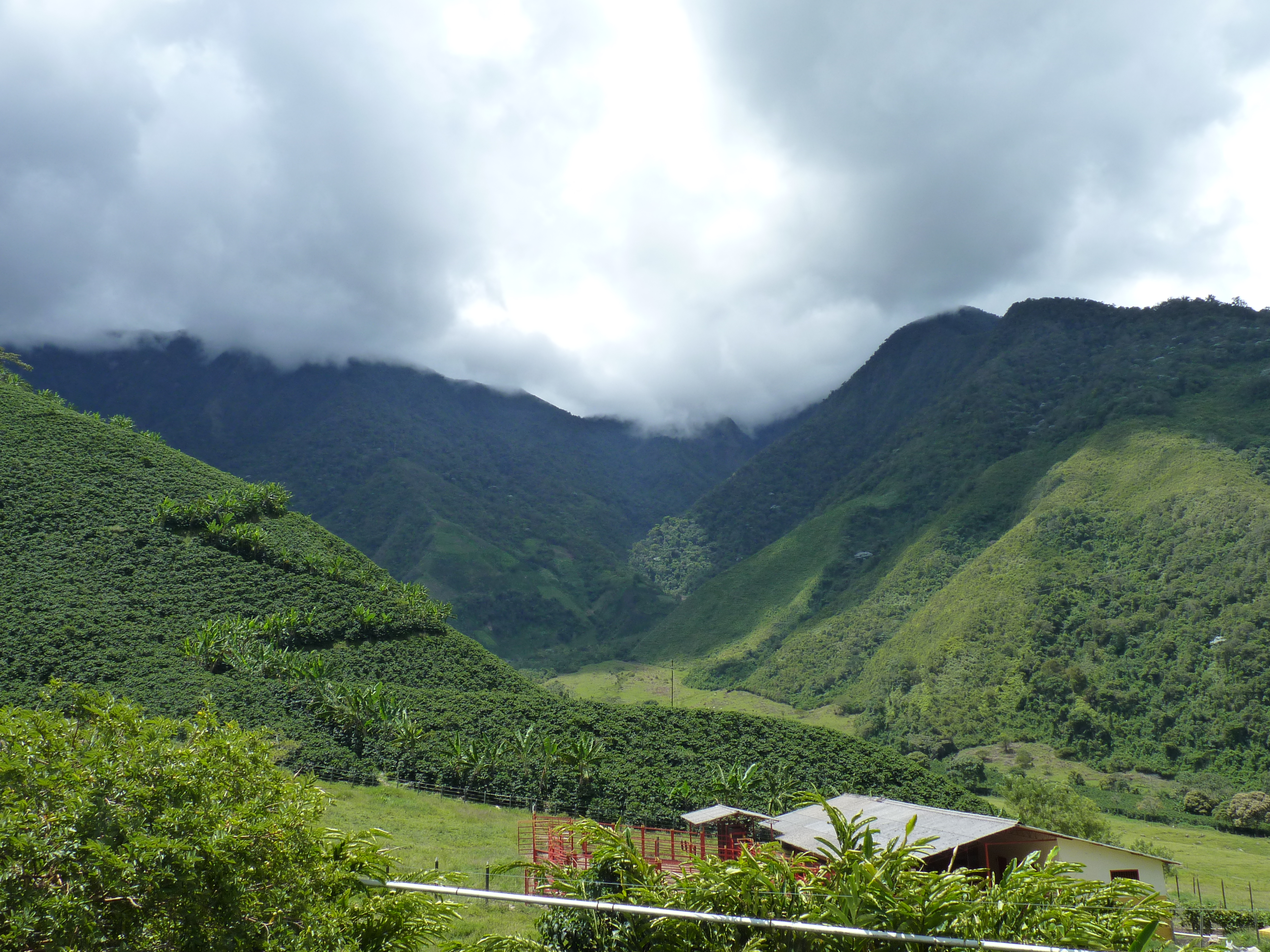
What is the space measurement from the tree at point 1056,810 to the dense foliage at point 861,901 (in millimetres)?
34916

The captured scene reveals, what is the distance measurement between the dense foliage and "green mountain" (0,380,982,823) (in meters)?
28.5

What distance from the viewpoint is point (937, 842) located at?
56.1ft

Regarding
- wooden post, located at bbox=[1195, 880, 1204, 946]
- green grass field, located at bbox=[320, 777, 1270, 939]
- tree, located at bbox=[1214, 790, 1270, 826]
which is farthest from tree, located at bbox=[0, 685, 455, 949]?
tree, located at bbox=[1214, 790, 1270, 826]

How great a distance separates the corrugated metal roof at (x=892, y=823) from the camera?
68.0ft

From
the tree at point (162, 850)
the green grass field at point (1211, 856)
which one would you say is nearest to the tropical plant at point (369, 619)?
the green grass field at point (1211, 856)

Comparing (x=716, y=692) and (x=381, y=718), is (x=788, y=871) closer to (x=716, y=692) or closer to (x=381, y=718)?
(x=381, y=718)

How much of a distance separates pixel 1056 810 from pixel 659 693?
2846 inches

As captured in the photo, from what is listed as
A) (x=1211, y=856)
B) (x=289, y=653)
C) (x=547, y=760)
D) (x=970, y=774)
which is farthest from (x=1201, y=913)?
(x=289, y=653)

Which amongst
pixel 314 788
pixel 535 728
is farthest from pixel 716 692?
pixel 314 788

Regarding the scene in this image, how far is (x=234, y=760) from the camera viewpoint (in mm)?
8414

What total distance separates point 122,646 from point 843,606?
326 ft

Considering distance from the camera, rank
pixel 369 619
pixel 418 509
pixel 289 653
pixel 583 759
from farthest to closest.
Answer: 1. pixel 418 509
2. pixel 369 619
3. pixel 289 653
4. pixel 583 759

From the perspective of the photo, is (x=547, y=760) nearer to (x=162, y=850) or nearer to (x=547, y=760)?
(x=547, y=760)

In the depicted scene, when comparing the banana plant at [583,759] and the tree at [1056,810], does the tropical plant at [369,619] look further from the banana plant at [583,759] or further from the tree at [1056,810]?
the tree at [1056,810]
